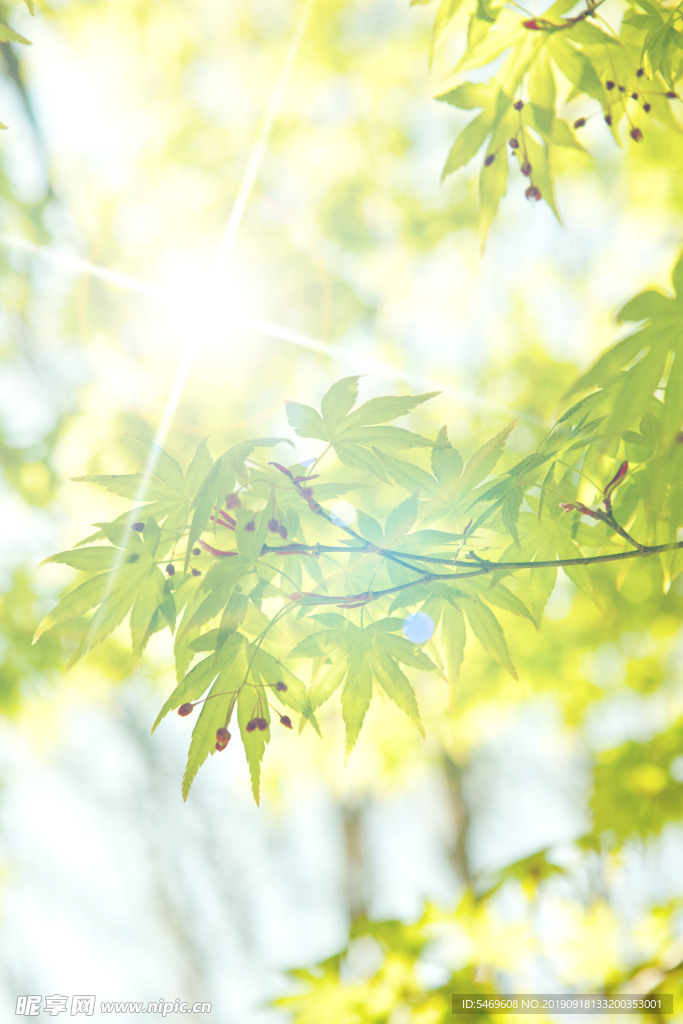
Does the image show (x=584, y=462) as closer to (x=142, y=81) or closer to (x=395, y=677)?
(x=395, y=677)

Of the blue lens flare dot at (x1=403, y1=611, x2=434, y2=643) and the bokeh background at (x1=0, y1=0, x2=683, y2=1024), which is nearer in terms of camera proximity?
the blue lens flare dot at (x1=403, y1=611, x2=434, y2=643)

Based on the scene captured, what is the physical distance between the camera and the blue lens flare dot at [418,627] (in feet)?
3.09

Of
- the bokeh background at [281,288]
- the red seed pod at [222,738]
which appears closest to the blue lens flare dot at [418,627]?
the red seed pod at [222,738]

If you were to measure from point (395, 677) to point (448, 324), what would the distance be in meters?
4.24

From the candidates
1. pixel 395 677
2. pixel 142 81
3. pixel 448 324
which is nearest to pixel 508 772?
pixel 448 324

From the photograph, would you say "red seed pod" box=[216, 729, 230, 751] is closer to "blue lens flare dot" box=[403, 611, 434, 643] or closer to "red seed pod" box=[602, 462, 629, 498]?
"blue lens flare dot" box=[403, 611, 434, 643]

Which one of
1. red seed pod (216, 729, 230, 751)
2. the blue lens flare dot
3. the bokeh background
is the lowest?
red seed pod (216, 729, 230, 751)

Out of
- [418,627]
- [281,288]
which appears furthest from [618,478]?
[281,288]

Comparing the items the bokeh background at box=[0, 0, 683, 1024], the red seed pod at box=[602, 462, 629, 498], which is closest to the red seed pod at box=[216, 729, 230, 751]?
the red seed pod at box=[602, 462, 629, 498]

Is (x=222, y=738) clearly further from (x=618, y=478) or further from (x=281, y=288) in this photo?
(x=281, y=288)

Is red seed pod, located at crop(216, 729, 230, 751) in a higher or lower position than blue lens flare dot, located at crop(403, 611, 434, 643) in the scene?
lower

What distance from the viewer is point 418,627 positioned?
950mm

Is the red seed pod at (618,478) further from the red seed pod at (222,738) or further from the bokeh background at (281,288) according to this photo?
the bokeh background at (281,288)

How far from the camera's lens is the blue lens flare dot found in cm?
94
